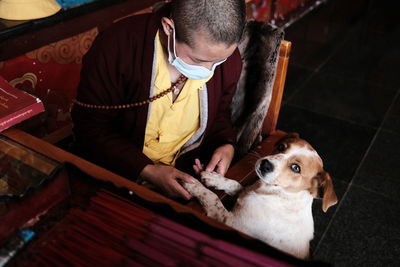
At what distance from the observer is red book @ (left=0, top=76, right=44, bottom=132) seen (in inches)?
40.6

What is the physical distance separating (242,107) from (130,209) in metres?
0.88

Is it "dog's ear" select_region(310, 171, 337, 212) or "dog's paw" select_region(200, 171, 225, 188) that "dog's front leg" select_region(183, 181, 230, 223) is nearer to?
"dog's paw" select_region(200, 171, 225, 188)

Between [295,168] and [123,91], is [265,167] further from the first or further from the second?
[123,91]

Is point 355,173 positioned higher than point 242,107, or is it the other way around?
point 242,107

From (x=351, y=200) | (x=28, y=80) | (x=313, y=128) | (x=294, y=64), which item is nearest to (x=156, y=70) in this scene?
(x=28, y=80)

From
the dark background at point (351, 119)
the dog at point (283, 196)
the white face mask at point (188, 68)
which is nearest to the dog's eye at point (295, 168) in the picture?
the dog at point (283, 196)

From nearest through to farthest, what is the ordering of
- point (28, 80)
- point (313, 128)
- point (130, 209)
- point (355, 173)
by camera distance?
point (130, 209), point (28, 80), point (355, 173), point (313, 128)

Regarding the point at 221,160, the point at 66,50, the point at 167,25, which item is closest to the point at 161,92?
the point at 167,25

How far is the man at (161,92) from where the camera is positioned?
3.66ft

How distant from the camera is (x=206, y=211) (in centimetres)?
111

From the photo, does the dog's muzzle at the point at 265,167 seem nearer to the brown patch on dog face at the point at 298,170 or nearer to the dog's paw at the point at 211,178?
the brown patch on dog face at the point at 298,170

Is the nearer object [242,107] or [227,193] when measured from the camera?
[227,193]

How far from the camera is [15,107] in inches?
41.8

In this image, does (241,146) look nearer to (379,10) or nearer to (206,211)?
(206,211)
